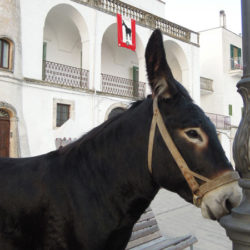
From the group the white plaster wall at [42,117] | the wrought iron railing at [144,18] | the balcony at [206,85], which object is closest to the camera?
the white plaster wall at [42,117]

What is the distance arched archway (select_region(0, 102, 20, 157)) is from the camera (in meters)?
11.5

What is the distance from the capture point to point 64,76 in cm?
1500

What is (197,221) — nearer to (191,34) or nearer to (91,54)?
(91,54)

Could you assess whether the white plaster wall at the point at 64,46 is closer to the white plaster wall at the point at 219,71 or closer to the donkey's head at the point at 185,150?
the white plaster wall at the point at 219,71

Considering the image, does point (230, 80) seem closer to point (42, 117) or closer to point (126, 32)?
point (126, 32)

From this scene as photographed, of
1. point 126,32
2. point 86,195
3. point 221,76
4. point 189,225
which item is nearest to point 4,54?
point 126,32

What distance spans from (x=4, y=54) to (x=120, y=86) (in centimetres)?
721

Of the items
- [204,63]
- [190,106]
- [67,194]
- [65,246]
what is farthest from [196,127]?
[204,63]

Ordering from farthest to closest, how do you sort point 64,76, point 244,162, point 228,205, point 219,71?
point 219,71 < point 64,76 < point 244,162 < point 228,205

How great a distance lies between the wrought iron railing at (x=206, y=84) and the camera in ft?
81.2

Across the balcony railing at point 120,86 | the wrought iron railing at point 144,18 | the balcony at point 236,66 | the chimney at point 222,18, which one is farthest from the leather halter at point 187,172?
the chimney at point 222,18

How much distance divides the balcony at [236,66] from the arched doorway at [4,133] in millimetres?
20202

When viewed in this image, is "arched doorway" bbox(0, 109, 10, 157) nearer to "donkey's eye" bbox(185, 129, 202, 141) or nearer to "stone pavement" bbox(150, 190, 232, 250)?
"stone pavement" bbox(150, 190, 232, 250)

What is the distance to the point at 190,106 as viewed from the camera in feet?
5.80
